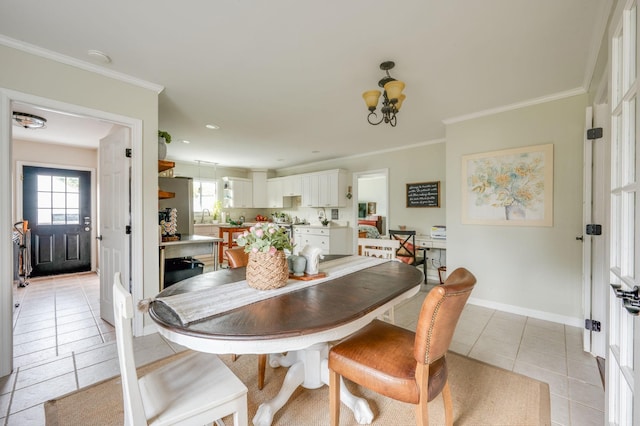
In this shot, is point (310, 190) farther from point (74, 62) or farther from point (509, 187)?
point (74, 62)

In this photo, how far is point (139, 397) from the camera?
938 millimetres

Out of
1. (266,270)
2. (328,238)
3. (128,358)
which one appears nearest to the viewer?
(128,358)

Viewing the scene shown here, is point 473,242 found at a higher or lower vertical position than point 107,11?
lower

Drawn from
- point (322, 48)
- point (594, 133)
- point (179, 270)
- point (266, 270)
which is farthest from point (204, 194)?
point (594, 133)

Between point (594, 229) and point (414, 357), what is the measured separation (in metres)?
2.03

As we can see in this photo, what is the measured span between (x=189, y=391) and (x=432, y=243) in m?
3.89

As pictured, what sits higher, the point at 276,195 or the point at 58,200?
the point at 276,195

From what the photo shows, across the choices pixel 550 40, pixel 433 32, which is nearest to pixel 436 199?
pixel 550 40

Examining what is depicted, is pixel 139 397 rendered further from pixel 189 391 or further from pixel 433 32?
pixel 433 32

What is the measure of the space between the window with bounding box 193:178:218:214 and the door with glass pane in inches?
84.0

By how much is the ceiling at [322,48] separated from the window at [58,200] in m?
2.04

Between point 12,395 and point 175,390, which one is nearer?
point 175,390

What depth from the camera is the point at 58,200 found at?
15.8ft

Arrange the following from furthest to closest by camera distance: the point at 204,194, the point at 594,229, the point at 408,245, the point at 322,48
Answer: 1. the point at 204,194
2. the point at 408,245
3. the point at 594,229
4. the point at 322,48
